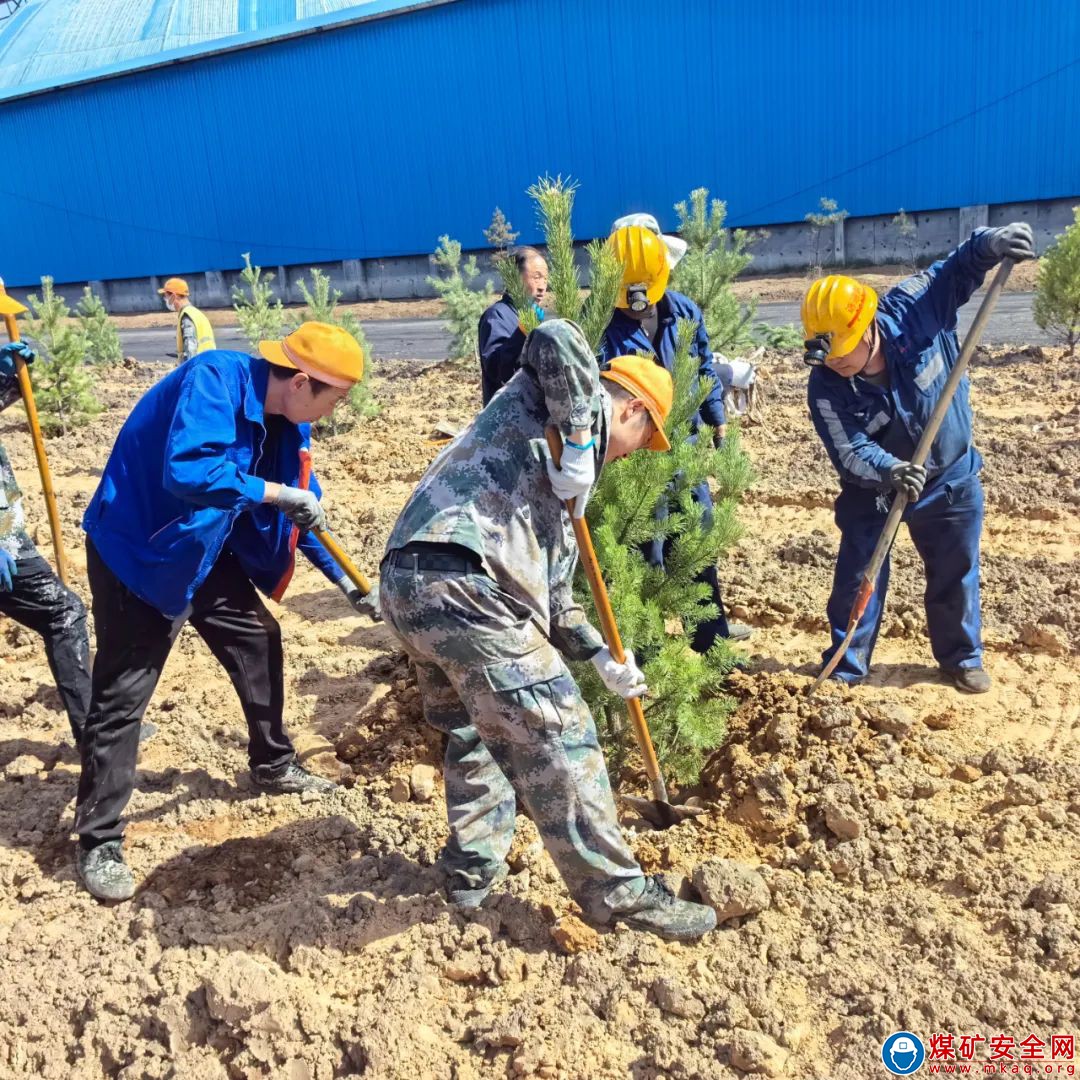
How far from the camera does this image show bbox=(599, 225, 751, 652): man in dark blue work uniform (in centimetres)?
346

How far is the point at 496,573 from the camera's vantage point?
2.38 metres

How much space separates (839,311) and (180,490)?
237cm

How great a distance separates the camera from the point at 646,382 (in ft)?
7.87

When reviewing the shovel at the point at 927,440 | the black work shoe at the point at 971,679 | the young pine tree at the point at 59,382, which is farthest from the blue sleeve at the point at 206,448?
the young pine tree at the point at 59,382

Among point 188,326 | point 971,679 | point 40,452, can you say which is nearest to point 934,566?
point 971,679

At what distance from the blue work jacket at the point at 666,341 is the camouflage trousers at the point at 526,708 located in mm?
1376

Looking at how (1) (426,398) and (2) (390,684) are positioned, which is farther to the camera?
(1) (426,398)

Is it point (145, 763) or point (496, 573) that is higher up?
point (496, 573)

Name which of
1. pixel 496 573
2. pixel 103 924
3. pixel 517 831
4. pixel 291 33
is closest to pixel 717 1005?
pixel 517 831

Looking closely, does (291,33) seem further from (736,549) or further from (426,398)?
(736,549)

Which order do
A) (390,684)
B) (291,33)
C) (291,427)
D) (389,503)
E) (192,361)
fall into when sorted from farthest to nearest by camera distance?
1. (291,33)
2. (389,503)
3. (390,684)
4. (291,427)
5. (192,361)

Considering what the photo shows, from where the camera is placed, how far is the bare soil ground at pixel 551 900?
2389 millimetres

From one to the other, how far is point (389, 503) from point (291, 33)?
79.2 ft

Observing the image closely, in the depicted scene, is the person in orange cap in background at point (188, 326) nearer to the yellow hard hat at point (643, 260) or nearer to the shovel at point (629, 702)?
the yellow hard hat at point (643, 260)
